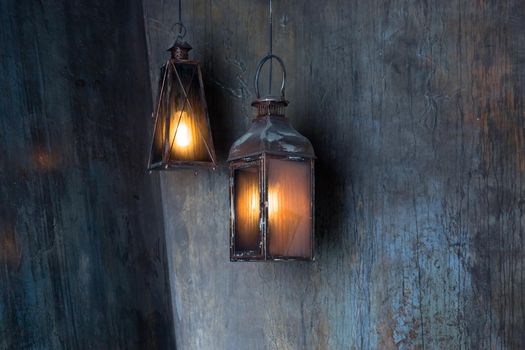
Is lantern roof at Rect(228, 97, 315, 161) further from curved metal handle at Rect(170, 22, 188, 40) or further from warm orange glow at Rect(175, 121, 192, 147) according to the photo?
curved metal handle at Rect(170, 22, 188, 40)

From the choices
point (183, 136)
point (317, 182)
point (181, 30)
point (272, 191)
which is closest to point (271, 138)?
point (272, 191)

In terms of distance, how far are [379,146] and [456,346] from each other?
714mm

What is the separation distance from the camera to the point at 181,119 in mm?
2584

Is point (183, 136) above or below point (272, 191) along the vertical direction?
above

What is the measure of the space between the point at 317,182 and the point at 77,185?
3.14ft

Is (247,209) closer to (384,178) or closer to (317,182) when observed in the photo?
(317,182)

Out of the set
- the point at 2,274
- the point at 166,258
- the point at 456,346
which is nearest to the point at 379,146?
the point at 456,346

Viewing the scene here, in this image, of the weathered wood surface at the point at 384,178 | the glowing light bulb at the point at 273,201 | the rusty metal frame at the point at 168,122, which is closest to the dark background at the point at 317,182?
the weathered wood surface at the point at 384,178

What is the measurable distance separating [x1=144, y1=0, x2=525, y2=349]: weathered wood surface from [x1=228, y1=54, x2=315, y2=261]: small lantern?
200 millimetres

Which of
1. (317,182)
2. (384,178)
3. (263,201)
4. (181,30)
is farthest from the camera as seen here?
(181,30)

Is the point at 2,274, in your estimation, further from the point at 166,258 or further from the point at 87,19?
the point at 87,19

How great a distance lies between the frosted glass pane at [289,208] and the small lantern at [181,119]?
17.7 inches

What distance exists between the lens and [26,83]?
2488 mm

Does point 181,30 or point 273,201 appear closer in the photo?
point 273,201
